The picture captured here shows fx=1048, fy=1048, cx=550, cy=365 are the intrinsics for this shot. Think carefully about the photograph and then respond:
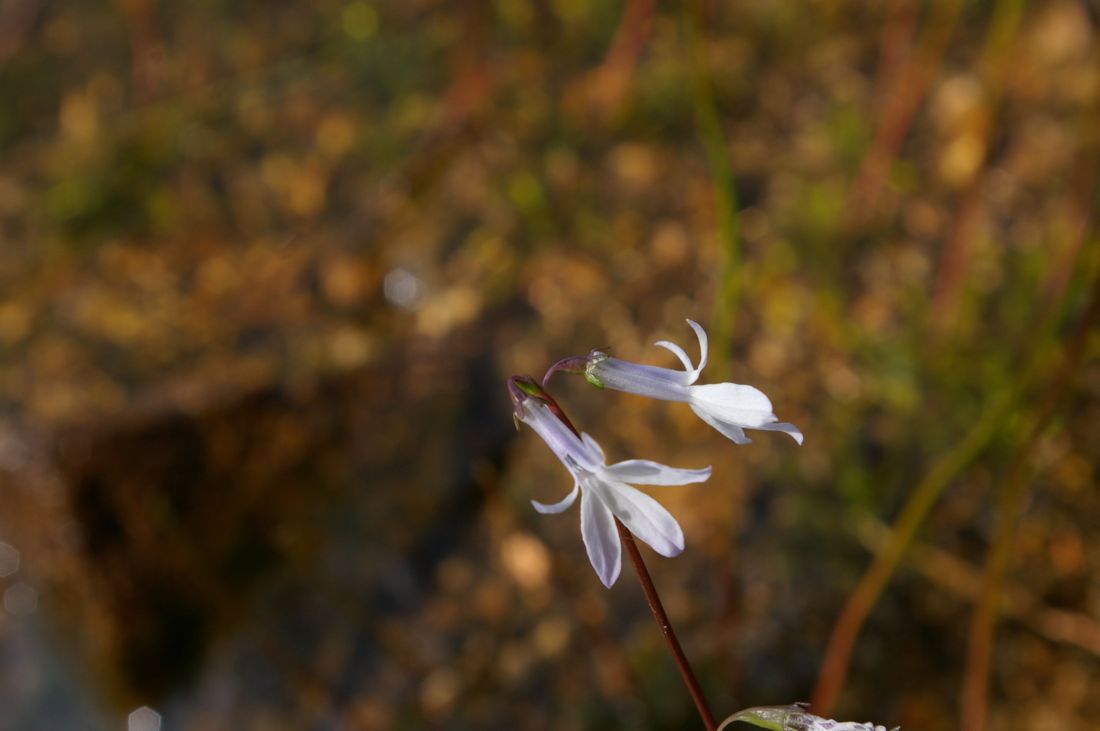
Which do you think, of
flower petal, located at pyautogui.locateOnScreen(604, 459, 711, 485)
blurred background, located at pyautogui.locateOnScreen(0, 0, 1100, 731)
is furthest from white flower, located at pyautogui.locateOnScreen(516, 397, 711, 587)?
blurred background, located at pyautogui.locateOnScreen(0, 0, 1100, 731)

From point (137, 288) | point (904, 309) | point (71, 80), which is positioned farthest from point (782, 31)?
point (71, 80)

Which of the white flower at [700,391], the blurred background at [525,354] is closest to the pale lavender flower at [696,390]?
the white flower at [700,391]

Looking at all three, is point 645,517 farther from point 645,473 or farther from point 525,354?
point 525,354

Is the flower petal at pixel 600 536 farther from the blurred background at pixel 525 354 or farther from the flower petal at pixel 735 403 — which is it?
the blurred background at pixel 525 354

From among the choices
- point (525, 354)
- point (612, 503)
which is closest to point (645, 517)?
point (612, 503)

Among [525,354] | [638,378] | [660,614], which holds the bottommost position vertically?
[660,614]

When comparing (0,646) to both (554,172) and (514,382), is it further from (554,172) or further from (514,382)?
(514,382)
